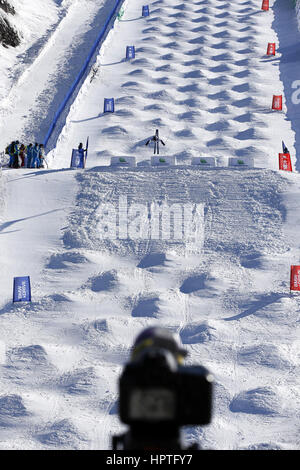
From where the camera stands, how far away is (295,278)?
15.5 metres

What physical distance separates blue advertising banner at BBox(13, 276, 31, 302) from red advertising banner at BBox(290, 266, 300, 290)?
5933 mm

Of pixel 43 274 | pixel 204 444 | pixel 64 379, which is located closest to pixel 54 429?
pixel 64 379

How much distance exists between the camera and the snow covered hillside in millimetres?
12234

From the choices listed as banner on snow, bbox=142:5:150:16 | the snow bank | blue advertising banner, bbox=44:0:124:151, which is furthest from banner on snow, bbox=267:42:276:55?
the snow bank

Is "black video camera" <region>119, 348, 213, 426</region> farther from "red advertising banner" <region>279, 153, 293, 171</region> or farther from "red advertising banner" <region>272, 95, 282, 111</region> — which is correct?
"red advertising banner" <region>272, 95, 282, 111</region>

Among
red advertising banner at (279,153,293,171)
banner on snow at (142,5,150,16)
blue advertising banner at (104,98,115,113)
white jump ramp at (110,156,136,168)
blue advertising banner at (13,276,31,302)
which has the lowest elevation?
blue advertising banner at (13,276,31,302)

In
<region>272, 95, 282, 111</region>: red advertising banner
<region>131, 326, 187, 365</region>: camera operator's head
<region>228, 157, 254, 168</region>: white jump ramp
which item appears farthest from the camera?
<region>272, 95, 282, 111</region>: red advertising banner

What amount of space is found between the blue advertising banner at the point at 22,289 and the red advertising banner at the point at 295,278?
234 inches

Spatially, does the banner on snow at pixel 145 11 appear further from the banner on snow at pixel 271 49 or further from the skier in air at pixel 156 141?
the skier in air at pixel 156 141

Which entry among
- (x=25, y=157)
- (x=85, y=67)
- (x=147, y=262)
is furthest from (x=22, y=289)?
(x=85, y=67)

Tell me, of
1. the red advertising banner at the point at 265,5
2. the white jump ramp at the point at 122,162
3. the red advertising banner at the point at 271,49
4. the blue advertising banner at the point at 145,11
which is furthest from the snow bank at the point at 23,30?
the red advertising banner at the point at 265,5

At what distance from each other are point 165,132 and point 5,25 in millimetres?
15550

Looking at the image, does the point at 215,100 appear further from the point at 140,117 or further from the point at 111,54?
the point at 111,54

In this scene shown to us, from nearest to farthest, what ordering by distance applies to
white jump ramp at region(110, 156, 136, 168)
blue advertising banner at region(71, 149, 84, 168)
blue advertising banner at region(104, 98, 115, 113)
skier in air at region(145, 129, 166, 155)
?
white jump ramp at region(110, 156, 136, 168) → blue advertising banner at region(71, 149, 84, 168) → skier in air at region(145, 129, 166, 155) → blue advertising banner at region(104, 98, 115, 113)
